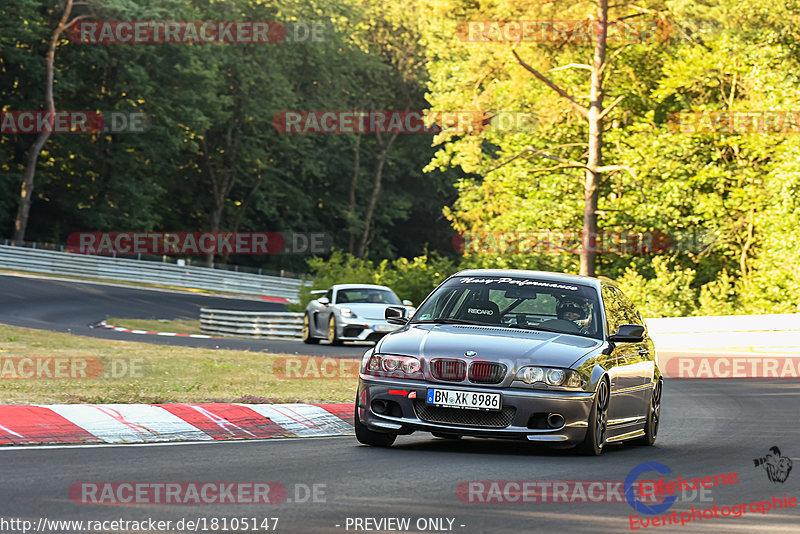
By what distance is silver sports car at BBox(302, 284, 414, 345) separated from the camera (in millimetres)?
30625

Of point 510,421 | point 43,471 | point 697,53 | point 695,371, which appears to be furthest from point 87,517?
point 697,53

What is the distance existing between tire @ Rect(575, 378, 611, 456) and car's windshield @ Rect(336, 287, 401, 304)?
20.7m

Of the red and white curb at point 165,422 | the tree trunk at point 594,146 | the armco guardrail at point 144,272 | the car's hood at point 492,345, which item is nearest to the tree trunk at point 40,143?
the armco guardrail at point 144,272

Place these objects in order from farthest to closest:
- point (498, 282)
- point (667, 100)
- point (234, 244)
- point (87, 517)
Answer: point (234, 244)
point (667, 100)
point (498, 282)
point (87, 517)

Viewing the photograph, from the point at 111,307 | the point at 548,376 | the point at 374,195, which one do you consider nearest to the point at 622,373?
the point at 548,376

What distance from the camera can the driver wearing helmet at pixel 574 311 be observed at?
1158cm

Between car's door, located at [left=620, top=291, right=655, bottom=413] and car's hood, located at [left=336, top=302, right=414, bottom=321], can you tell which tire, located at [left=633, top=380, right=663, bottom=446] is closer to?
car's door, located at [left=620, top=291, right=655, bottom=413]

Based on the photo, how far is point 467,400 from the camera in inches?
404

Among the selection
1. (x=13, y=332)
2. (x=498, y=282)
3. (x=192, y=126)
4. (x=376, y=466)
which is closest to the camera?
(x=376, y=466)

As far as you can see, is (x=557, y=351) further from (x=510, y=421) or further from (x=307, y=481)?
(x=307, y=481)

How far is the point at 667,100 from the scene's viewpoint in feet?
163

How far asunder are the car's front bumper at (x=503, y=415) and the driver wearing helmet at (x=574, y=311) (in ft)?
4.04

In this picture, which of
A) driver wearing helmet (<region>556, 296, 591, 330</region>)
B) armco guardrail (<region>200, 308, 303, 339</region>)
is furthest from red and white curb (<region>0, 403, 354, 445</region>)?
armco guardrail (<region>200, 308, 303, 339</region>)

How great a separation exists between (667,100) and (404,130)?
3889 cm
